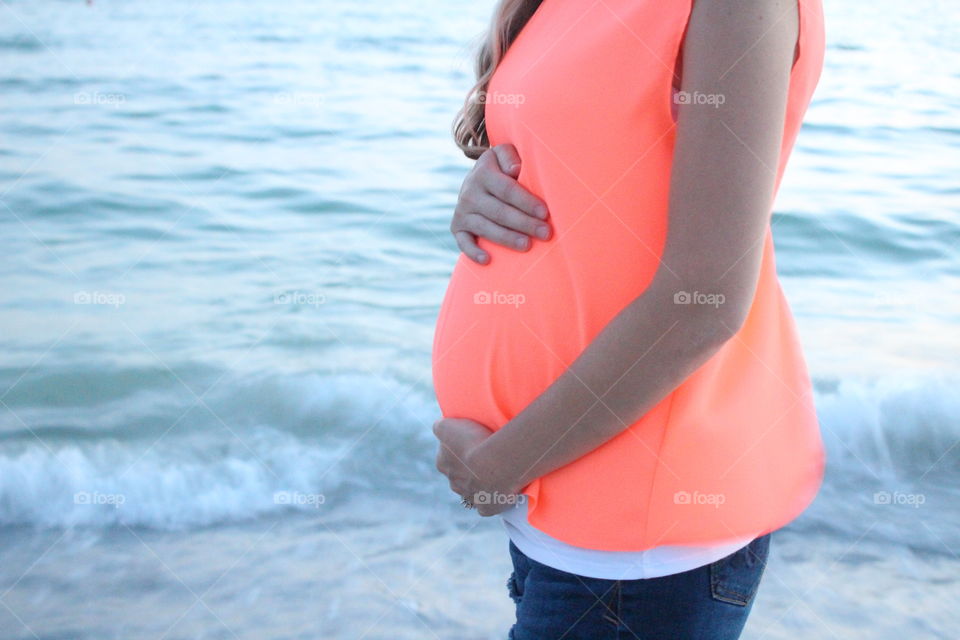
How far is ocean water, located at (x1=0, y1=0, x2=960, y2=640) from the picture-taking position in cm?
256

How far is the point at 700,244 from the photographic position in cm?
82

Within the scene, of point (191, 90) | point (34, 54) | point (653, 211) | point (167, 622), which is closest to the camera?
point (653, 211)

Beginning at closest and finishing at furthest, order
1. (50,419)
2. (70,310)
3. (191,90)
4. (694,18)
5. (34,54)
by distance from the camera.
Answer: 1. (694,18)
2. (50,419)
3. (70,310)
4. (191,90)
5. (34,54)

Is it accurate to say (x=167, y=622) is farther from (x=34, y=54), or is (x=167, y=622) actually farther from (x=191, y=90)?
(x=34, y=54)

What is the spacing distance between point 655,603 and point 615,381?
243 mm

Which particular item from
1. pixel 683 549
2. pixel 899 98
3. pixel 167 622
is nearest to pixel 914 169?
pixel 899 98

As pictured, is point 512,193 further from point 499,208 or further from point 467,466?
point 467,466

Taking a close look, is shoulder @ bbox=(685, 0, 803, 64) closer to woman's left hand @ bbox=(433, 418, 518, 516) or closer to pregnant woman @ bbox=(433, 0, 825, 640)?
pregnant woman @ bbox=(433, 0, 825, 640)

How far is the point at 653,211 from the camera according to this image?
2.90 feet

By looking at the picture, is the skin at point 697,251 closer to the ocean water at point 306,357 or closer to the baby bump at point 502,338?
the baby bump at point 502,338

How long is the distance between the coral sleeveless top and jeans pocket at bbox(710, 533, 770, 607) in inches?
1.2

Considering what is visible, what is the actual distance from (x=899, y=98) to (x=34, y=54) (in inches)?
294

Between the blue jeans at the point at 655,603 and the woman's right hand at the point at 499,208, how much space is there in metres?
0.36

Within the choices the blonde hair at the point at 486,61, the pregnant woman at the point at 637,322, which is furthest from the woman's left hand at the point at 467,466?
the blonde hair at the point at 486,61
